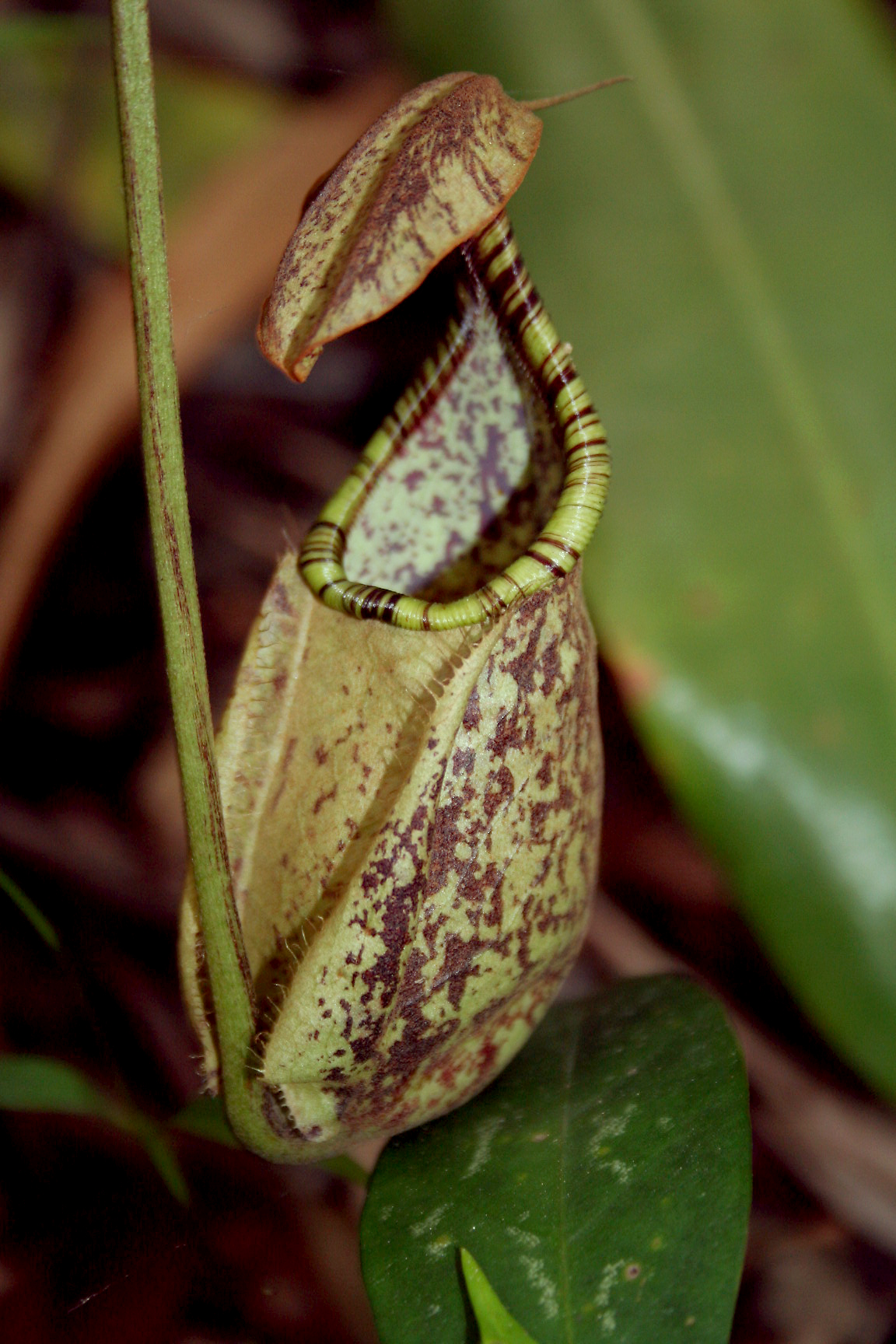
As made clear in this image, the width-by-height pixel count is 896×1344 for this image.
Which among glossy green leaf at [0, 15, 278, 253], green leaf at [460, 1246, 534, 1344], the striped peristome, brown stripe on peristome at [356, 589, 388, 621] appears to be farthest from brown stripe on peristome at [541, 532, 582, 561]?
glossy green leaf at [0, 15, 278, 253]

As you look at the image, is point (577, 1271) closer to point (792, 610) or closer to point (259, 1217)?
point (259, 1217)

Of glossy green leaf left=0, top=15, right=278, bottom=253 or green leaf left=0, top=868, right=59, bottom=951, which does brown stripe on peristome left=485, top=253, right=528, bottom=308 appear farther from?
glossy green leaf left=0, top=15, right=278, bottom=253

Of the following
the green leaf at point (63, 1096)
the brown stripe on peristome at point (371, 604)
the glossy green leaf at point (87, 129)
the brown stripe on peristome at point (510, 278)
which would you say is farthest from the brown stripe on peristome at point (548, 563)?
Answer: the glossy green leaf at point (87, 129)

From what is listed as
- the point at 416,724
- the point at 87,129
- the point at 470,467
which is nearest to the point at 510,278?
the point at 470,467

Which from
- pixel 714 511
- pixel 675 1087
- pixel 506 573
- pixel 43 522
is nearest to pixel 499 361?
pixel 506 573

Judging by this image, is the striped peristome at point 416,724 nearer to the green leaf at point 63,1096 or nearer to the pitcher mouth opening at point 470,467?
the pitcher mouth opening at point 470,467
